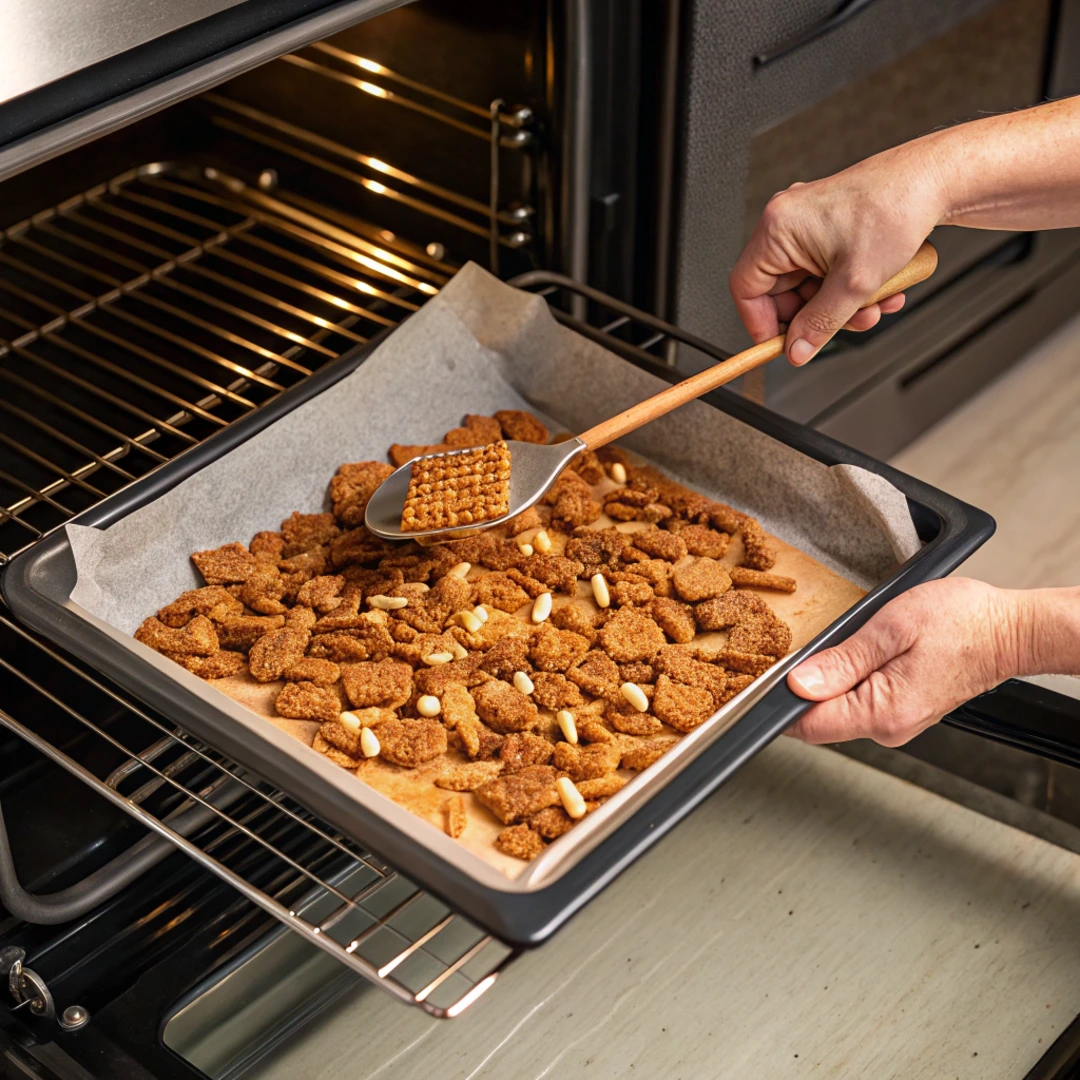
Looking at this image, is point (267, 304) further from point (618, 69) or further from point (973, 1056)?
point (973, 1056)

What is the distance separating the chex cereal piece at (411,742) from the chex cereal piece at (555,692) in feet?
0.26

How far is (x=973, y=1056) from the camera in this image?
3.48 ft

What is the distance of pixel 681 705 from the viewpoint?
3.19 feet

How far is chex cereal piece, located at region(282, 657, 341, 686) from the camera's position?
3.27 feet

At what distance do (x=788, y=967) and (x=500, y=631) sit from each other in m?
0.38

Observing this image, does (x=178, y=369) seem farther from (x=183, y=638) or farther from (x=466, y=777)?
(x=466, y=777)

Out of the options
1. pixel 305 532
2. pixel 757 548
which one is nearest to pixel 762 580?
pixel 757 548

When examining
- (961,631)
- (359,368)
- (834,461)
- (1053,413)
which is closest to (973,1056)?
(961,631)

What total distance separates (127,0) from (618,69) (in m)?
0.47

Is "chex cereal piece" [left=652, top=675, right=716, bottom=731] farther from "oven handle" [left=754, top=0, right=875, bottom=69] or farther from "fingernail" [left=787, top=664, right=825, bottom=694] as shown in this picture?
"oven handle" [left=754, top=0, right=875, bottom=69]

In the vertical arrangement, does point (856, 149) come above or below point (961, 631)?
above

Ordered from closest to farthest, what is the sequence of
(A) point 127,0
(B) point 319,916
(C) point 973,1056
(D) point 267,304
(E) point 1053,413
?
1. (A) point 127,0
2. (C) point 973,1056
3. (B) point 319,916
4. (D) point 267,304
5. (E) point 1053,413

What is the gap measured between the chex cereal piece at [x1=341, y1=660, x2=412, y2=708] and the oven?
0.34ft

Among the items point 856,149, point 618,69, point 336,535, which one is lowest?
point 336,535
